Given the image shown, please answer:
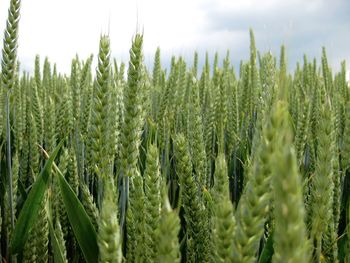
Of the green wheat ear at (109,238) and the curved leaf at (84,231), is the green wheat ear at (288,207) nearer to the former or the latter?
the green wheat ear at (109,238)

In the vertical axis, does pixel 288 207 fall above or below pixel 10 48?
below

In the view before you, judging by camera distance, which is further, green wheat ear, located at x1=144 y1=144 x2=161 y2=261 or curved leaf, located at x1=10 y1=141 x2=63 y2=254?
curved leaf, located at x1=10 y1=141 x2=63 y2=254

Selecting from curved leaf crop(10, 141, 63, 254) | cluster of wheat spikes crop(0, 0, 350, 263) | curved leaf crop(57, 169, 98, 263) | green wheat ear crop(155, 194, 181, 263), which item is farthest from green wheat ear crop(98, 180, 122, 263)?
curved leaf crop(10, 141, 63, 254)

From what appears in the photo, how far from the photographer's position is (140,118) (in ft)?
4.00

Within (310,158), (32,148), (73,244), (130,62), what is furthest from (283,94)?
(310,158)

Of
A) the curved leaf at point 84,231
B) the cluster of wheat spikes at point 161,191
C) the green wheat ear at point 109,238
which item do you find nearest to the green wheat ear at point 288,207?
the cluster of wheat spikes at point 161,191

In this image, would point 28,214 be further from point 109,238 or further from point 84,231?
point 109,238

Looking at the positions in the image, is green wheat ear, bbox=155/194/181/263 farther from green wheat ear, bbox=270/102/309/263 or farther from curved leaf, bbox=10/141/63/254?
curved leaf, bbox=10/141/63/254

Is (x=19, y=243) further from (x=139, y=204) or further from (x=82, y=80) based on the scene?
(x=82, y=80)

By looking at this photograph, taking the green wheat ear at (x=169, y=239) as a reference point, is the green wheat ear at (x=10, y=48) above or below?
above

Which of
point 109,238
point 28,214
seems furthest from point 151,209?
point 28,214

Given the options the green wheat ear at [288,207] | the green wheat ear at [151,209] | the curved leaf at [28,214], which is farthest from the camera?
the curved leaf at [28,214]

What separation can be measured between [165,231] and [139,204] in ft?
1.19

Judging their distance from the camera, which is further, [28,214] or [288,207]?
[28,214]
